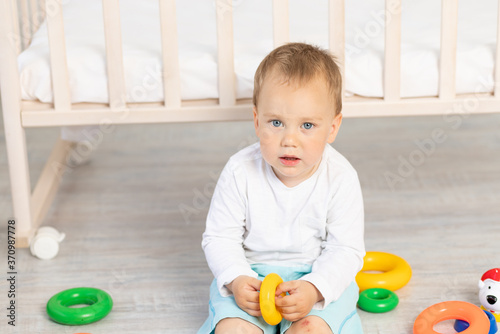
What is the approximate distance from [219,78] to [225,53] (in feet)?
0.18

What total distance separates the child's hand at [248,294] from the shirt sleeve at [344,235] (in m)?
0.11

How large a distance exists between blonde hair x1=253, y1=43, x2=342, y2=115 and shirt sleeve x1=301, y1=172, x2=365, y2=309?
152 millimetres

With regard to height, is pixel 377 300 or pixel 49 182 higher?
pixel 49 182

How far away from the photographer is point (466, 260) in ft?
4.85

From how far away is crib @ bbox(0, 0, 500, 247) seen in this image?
1365 mm

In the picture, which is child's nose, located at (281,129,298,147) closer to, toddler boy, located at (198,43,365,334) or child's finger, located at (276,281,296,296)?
toddler boy, located at (198,43,365,334)

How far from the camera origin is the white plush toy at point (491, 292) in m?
1.24

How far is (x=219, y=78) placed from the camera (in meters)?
1.40

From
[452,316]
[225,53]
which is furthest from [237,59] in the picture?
[452,316]

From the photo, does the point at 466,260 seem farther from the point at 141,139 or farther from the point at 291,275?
the point at 141,139

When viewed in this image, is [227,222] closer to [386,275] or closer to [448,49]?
[386,275]

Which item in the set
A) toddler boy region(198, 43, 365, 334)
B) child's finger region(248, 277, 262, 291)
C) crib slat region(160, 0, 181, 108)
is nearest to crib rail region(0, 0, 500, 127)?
crib slat region(160, 0, 181, 108)

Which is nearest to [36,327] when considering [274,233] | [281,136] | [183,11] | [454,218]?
[274,233]

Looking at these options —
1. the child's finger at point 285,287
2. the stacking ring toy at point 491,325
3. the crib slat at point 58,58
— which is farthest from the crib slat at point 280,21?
the stacking ring toy at point 491,325
